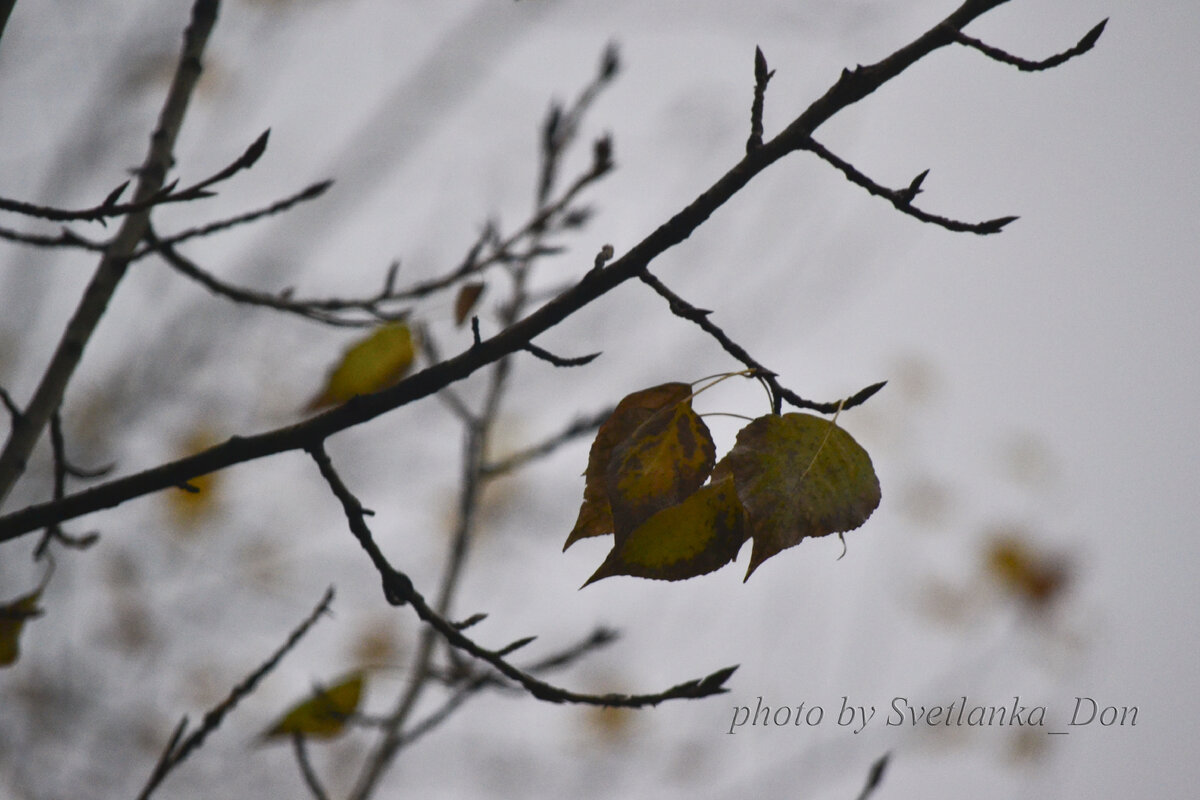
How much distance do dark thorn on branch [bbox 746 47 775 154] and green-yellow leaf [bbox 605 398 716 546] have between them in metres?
0.19

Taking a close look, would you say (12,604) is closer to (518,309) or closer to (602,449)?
(602,449)

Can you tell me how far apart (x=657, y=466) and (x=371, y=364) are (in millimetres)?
481

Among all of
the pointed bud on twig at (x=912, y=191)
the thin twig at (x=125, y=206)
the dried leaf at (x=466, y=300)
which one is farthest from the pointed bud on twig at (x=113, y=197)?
the pointed bud on twig at (x=912, y=191)

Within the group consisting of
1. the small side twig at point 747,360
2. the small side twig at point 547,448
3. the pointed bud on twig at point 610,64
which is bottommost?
the small side twig at point 747,360

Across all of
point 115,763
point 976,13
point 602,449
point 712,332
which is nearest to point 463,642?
point 602,449

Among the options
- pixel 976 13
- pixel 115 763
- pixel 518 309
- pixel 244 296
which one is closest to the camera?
pixel 976 13

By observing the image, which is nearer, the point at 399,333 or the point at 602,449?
the point at 602,449

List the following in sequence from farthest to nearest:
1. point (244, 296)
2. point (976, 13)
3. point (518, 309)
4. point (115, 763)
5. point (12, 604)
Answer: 1. point (115, 763)
2. point (518, 309)
3. point (244, 296)
4. point (12, 604)
5. point (976, 13)

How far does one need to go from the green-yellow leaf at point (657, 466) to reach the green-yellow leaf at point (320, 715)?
0.66m

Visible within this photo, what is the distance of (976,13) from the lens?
54 cm

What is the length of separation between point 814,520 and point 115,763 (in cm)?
344

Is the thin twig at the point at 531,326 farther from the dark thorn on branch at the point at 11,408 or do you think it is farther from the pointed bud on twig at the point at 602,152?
the pointed bud on twig at the point at 602,152

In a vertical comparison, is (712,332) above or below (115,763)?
below

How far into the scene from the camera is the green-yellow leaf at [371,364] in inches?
36.7
